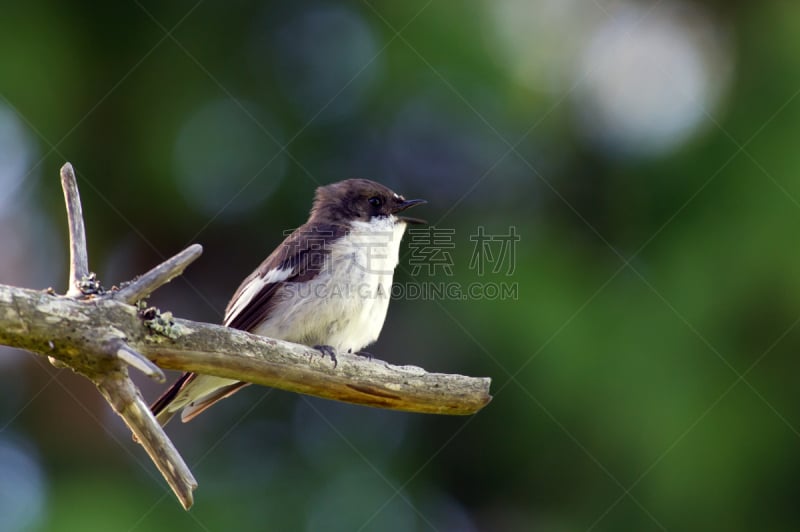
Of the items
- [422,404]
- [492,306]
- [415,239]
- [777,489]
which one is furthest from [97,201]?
[777,489]

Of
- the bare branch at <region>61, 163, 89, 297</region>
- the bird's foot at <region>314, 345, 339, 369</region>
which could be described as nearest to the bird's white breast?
the bird's foot at <region>314, 345, 339, 369</region>

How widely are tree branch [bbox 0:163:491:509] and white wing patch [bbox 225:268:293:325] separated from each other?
50.8 inches

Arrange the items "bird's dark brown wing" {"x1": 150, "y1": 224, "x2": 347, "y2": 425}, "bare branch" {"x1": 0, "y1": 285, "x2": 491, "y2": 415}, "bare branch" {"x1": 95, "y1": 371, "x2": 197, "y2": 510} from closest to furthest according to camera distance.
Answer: "bare branch" {"x1": 0, "y1": 285, "x2": 491, "y2": 415} → "bare branch" {"x1": 95, "y1": 371, "x2": 197, "y2": 510} → "bird's dark brown wing" {"x1": 150, "y1": 224, "x2": 347, "y2": 425}

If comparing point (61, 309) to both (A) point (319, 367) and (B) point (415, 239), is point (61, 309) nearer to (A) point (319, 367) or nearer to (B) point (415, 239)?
(A) point (319, 367)

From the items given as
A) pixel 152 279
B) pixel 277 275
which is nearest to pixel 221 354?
pixel 152 279

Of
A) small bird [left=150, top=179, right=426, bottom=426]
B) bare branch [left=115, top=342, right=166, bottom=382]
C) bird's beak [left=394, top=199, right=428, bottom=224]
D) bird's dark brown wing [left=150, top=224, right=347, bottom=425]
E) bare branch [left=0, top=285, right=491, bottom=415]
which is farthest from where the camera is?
bird's beak [left=394, top=199, right=428, bottom=224]

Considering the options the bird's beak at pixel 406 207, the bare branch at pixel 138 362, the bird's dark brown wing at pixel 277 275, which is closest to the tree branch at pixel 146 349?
the bare branch at pixel 138 362

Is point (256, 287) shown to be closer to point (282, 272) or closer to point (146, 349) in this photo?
point (282, 272)

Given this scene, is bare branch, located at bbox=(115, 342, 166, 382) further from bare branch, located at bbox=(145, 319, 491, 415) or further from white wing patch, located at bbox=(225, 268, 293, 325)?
white wing patch, located at bbox=(225, 268, 293, 325)

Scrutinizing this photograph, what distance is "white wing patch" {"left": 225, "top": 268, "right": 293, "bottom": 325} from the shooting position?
4.84 metres

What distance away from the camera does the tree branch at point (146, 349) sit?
9.16 feet

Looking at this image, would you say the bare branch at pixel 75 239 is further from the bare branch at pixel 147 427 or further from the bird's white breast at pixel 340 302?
the bird's white breast at pixel 340 302

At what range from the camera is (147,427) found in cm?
292

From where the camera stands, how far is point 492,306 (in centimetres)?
580
